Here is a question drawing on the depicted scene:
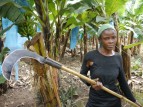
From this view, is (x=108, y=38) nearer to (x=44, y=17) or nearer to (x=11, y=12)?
(x=44, y=17)

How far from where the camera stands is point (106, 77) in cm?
184

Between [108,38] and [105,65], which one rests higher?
[108,38]

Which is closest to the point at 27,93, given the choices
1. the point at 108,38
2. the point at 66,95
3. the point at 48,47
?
the point at 66,95

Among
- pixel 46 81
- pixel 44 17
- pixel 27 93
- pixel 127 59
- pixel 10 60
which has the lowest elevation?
pixel 27 93

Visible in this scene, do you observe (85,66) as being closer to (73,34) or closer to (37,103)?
(37,103)

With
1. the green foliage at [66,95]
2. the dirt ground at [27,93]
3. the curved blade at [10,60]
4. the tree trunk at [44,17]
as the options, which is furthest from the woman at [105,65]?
the green foliage at [66,95]

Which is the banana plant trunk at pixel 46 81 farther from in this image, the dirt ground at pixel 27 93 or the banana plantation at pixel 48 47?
the dirt ground at pixel 27 93

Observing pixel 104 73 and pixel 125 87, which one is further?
pixel 125 87

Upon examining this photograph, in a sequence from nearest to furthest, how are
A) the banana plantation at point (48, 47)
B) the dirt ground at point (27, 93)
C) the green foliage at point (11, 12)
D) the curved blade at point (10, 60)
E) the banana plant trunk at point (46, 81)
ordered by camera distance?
the curved blade at point (10, 60)
the banana plantation at point (48, 47)
the banana plant trunk at point (46, 81)
the green foliage at point (11, 12)
the dirt ground at point (27, 93)

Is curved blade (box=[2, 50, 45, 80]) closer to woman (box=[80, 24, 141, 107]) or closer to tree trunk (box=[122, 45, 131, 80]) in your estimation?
woman (box=[80, 24, 141, 107])

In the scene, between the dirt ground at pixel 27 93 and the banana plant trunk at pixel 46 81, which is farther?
the dirt ground at pixel 27 93

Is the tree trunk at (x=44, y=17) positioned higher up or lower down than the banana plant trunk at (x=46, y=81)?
higher up

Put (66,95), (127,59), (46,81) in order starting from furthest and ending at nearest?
1. (66,95)
2. (127,59)
3. (46,81)

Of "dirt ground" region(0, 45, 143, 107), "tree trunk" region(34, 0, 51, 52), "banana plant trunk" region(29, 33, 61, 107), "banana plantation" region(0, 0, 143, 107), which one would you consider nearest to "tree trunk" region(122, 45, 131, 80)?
"banana plantation" region(0, 0, 143, 107)
